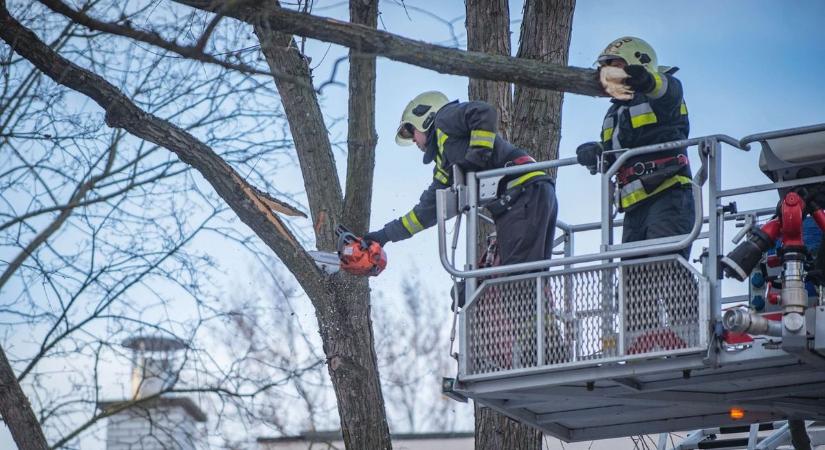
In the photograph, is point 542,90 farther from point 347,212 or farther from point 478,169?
point 478,169

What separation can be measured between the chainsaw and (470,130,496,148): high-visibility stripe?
101cm

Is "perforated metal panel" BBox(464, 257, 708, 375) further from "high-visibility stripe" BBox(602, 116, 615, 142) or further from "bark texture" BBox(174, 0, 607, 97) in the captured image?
"bark texture" BBox(174, 0, 607, 97)

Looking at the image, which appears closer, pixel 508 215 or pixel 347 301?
pixel 508 215

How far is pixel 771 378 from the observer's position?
7023mm

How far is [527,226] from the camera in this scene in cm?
751

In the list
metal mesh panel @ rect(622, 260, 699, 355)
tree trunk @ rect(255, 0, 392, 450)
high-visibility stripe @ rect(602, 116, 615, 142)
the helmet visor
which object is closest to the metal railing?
metal mesh panel @ rect(622, 260, 699, 355)

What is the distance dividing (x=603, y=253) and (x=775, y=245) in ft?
3.15

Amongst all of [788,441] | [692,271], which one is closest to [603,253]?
[692,271]

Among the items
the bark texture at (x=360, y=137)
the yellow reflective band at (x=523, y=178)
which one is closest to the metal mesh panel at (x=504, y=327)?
the yellow reflective band at (x=523, y=178)

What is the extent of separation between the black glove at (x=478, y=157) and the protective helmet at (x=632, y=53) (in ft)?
2.76

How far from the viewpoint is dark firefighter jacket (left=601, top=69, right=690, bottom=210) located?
727cm

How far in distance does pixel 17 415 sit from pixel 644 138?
461cm

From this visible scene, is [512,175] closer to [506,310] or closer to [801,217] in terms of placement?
[506,310]

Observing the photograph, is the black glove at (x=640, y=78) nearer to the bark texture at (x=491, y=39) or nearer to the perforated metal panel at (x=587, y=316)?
the perforated metal panel at (x=587, y=316)
